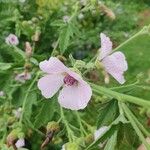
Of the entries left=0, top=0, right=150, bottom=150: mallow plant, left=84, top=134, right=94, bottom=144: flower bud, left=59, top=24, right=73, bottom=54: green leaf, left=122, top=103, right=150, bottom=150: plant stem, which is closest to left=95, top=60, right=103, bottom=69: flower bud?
left=0, top=0, right=150, bottom=150: mallow plant

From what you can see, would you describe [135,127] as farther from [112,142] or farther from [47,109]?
[47,109]

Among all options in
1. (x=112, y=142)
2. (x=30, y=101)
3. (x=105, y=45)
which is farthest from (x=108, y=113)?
(x=30, y=101)

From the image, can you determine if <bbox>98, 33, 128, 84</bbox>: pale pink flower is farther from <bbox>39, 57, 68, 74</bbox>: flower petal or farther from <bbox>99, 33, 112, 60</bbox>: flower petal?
<bbox>39, 57, 68, 74</bbox>: flower petal

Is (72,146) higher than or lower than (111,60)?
lower

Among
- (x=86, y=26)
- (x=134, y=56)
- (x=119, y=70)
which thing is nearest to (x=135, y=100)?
(x=119, y=70)

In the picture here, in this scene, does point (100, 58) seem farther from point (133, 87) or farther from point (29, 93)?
Result: point (29, 93)
